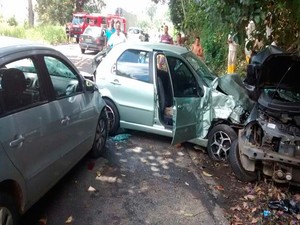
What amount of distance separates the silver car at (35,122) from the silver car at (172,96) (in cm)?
161

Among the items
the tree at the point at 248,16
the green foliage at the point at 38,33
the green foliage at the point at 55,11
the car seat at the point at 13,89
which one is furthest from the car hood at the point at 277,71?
the green foliage at the point at 55,11

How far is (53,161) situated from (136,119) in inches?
107

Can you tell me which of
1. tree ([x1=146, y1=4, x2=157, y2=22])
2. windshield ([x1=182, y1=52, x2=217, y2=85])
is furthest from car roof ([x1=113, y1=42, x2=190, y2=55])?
tree ([x1=146, y1=4, x2=157, y2=22])

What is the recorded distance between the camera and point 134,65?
6.19 metres

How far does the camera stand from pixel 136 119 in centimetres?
617

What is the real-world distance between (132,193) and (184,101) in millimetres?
1627

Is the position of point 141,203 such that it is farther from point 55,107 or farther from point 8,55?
point 8,55

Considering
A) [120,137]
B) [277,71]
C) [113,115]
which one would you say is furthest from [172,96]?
[277,71]

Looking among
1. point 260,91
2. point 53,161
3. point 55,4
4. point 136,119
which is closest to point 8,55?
point 53,161

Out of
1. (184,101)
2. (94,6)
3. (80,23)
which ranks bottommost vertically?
(184,101)

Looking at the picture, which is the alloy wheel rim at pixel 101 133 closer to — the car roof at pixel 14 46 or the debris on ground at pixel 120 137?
Result: the debris on ground at pixel 120 137

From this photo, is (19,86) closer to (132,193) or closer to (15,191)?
(15,191)

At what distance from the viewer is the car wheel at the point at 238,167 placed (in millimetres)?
4820

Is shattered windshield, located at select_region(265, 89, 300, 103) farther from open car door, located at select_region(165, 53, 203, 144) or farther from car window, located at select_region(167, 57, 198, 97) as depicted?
car window, located at select_region(167, 57, 198, 97)
